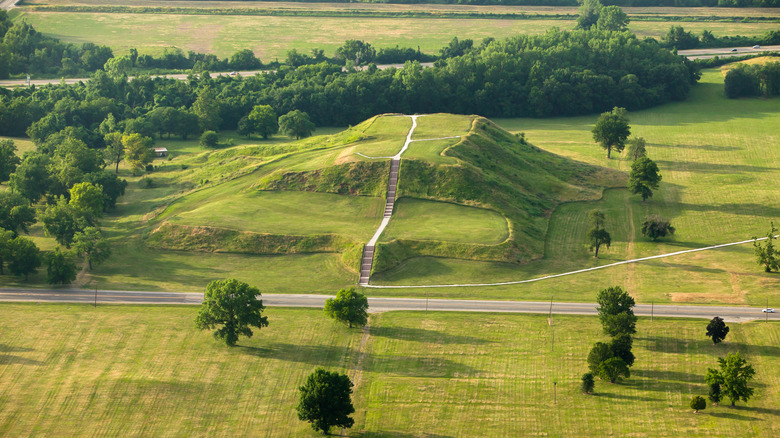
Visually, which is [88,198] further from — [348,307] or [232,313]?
[348,307]

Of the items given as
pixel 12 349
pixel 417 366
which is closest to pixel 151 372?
pixel 12 349

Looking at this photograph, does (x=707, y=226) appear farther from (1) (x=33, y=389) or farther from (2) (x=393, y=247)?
(1) (x=33, y=389)

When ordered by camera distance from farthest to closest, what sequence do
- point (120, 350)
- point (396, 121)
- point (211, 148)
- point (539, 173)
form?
point (211, 148) < point (396, 121) < point (539, 173) < point (120, 350)

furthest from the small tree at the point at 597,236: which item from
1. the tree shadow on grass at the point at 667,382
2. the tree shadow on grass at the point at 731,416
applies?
the tree shadow on grass at the point at 731,416

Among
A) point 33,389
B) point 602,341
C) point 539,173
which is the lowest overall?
point 33,389

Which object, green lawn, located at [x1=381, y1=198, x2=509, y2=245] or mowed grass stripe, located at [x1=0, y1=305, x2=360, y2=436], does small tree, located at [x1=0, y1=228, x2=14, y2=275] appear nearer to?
mowed grass stripe, located at [x1=0, y1=305, x2=360, y2=436]

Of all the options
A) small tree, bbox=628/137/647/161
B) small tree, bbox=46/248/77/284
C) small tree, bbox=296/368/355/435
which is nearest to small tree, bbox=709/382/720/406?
small tree, bbox=296/368/355/435

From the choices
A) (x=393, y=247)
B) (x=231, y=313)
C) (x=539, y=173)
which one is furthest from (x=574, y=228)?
(x=231, y=313)

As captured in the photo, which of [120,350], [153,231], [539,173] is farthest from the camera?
[539,173]
